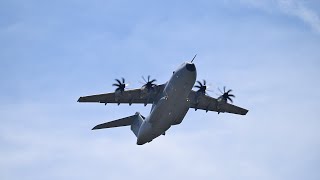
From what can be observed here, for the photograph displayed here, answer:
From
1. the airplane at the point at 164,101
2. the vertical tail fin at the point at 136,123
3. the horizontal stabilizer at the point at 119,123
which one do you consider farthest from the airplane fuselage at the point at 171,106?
the horizontal stabilizer at the point at 119,123

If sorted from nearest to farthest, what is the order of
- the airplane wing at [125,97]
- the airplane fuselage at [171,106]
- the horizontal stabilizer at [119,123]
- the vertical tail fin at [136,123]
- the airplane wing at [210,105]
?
the airplane fuselage at [171,106]
the airplane wing at [125,97]
the airplane wing at [210,105]
the horizontal stabilizer at [119,123]
the vertical tail fin at [136,123]

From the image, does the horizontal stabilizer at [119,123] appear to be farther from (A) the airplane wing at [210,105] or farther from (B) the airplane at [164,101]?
(A) the airplane wing at [210,105]

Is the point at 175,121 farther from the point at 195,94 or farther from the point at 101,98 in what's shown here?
the point at 101,98

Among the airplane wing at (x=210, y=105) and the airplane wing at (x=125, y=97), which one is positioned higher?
the airplane wing at (x=125, y=97)

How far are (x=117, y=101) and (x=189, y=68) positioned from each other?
7.60 metres

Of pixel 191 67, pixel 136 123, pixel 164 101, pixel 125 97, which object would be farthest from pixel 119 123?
pixel 191 67

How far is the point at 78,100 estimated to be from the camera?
3788 cm

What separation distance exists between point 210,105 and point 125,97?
7387 millimetres

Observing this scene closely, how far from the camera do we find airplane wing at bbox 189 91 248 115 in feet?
129

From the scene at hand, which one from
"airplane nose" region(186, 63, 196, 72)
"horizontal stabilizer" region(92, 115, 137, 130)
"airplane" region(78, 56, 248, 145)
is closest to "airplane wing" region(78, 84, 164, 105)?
"airplane" region(78, 56, 248, 145)

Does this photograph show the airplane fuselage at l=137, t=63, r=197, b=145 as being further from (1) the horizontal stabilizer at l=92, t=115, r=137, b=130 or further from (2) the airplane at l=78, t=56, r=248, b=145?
(1) the horizontal stabilizer at l=92, t=115, r=137, b=130

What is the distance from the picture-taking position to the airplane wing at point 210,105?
3931 centimetres

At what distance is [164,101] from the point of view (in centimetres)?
3553

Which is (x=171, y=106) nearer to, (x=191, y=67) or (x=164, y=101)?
(x=164, y=101)
